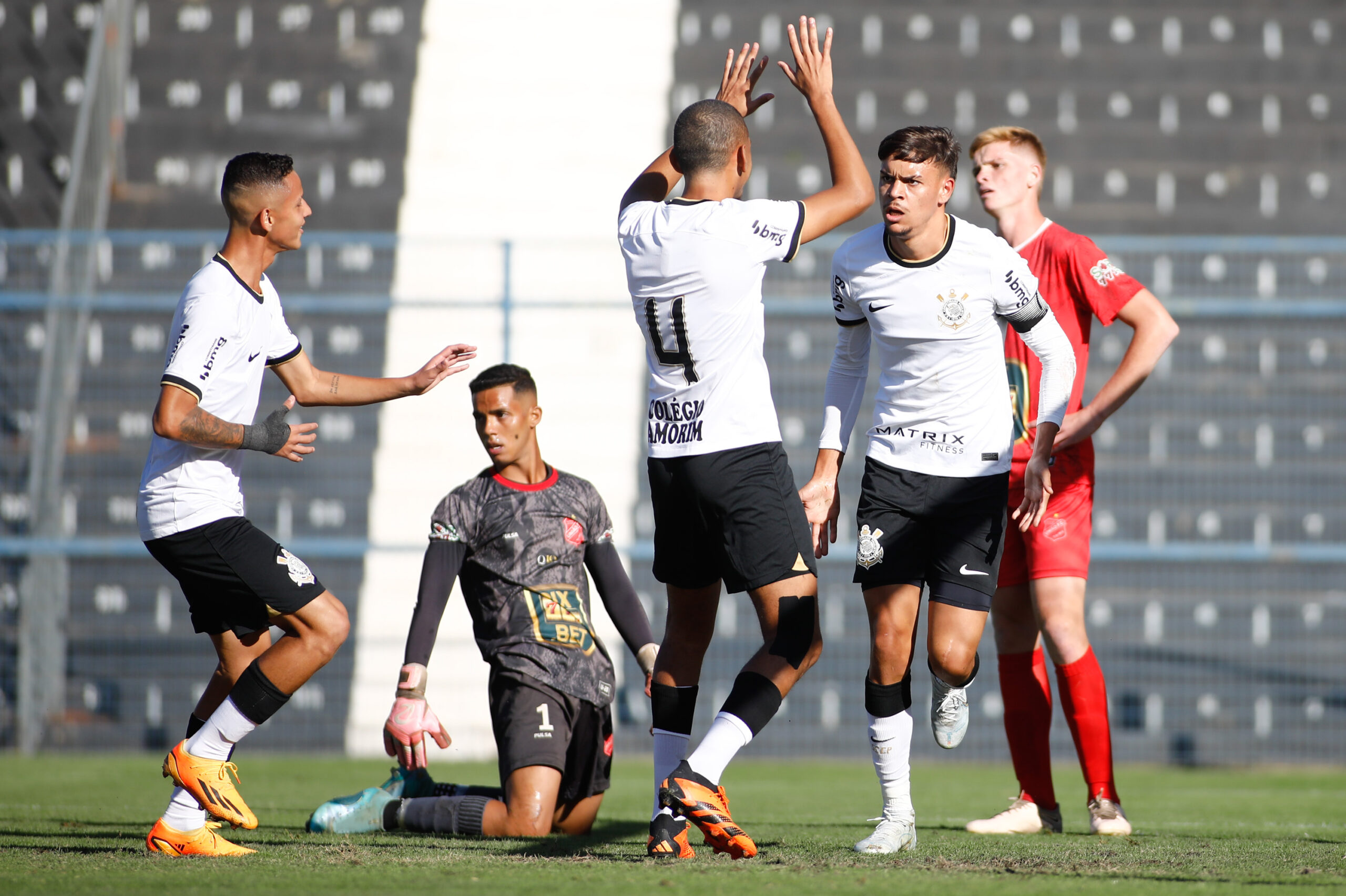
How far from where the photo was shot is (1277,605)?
7.95 metres

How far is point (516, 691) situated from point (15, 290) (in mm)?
5284

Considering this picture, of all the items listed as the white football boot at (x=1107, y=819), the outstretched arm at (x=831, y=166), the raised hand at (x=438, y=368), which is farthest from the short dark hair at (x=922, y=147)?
the white football boot at (x=1107, y=819)

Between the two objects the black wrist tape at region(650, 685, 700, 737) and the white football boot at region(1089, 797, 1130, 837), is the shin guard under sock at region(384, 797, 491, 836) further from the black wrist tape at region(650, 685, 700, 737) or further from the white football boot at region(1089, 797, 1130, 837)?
the white football boot at region(1089, 797, 1130, 837)

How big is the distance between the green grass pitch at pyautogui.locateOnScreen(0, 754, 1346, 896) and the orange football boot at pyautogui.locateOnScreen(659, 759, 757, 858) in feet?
0.22

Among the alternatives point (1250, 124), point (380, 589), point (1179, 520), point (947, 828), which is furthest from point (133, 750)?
point (1250, 124)

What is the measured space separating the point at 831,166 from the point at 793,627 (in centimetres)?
121

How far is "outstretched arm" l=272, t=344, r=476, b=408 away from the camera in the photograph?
4.00 metres

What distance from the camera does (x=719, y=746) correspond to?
131 inches

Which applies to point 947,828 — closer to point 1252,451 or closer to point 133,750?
point 1252,451

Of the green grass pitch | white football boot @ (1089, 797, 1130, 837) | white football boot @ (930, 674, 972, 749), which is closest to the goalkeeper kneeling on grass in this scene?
the green grass pitch

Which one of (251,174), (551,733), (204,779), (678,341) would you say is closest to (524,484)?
(551,733)

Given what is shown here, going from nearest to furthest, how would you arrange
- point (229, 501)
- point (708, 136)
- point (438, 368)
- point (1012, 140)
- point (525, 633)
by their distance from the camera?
point (708, 136)
point (229, 501)
point (438, 368)
point (525, 633)
point (1012, 140)

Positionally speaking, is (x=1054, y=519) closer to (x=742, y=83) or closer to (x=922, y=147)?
(x=922, y=147)

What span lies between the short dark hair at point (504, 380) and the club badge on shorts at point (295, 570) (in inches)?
39.1
